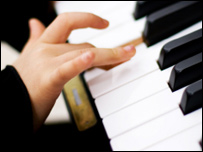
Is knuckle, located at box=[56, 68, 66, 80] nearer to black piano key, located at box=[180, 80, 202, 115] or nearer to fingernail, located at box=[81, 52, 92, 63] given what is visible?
fingernail, located at box=[81, 52, 92, 63]

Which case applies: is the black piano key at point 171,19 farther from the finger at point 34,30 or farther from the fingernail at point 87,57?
the finger at point 34,30

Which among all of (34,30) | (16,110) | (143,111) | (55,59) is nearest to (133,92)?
(143,111)

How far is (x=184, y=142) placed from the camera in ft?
1.65

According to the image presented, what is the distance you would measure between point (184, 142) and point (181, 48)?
0.83 ft

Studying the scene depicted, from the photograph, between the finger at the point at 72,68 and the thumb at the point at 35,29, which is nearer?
the finger at the point at 72,68

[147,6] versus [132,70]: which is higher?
[147,6]

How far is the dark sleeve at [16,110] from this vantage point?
2.16 feet

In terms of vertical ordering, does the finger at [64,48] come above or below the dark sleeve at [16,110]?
above

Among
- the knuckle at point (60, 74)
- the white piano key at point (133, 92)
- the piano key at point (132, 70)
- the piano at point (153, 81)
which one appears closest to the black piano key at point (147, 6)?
the piano at point (153, 81)

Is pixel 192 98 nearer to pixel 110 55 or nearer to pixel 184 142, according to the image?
pixel 184 142

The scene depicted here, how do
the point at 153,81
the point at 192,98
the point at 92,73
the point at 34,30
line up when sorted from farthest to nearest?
the point at 34,30
the point at 92,73
the point at 153,81
the point at 192,98

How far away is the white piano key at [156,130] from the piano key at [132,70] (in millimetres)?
150

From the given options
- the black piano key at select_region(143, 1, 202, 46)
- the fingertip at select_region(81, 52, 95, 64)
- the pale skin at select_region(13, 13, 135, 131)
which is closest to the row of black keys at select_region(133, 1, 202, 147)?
the black piano key at select_region(143, 1, 202, 46)

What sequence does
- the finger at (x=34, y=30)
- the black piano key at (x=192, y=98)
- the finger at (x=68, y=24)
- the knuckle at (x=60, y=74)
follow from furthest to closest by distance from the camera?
the finger at (x=34, y=30), the finger at (x=68, y=24), the knuckle at (x=60, y=74), the black piano key at (x=192, y=98)
